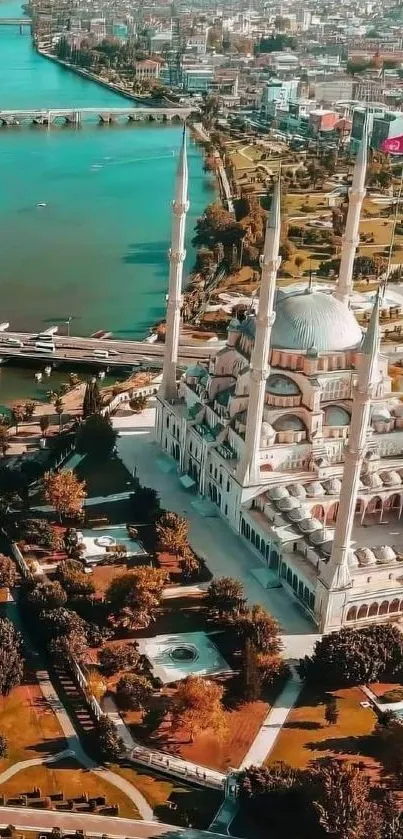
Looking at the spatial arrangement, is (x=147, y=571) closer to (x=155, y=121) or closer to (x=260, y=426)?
(x=260, y=426)

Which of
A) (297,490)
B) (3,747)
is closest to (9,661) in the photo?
(3,747)

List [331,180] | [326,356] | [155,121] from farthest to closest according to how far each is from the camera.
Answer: [155,121]
[331,180]
[326,356]

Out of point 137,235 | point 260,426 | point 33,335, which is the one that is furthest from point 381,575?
point 137,235

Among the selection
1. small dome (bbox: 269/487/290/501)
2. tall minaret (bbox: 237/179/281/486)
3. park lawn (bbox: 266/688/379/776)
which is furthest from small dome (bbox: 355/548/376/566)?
tall minaret (bbox: 237/179/281/486)

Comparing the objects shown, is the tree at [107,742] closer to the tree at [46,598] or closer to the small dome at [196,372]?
the tree at [46,598]

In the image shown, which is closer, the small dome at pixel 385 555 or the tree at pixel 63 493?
the small dome at pixel 385 555

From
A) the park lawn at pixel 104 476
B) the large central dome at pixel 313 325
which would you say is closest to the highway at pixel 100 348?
the park lawn at pixel 104 476
